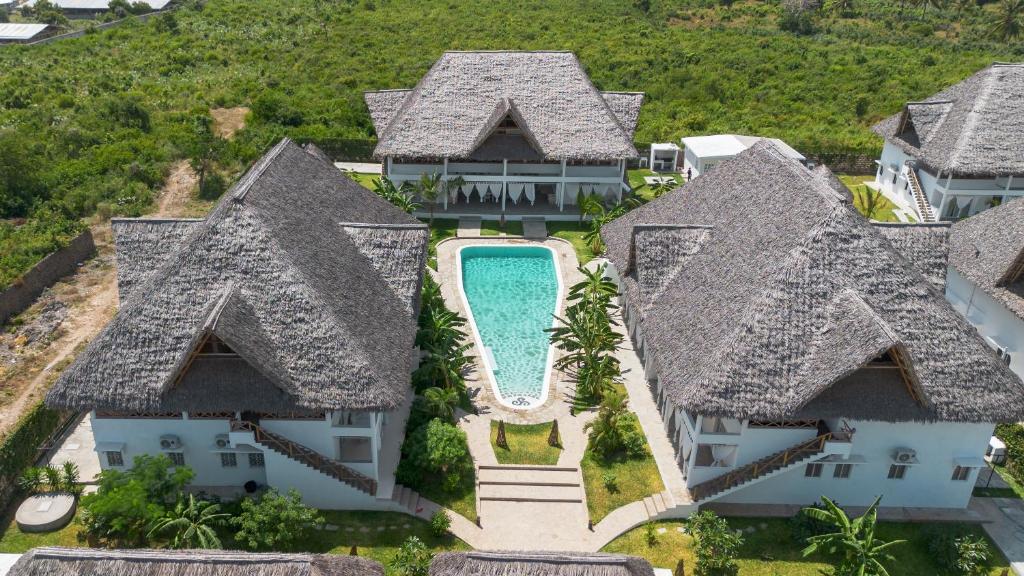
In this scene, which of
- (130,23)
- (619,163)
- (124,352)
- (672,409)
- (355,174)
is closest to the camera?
(124,352)

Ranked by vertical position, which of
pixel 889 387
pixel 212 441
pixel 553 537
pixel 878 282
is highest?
pixel 878 282

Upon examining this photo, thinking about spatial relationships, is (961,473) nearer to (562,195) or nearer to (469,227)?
(562,195)

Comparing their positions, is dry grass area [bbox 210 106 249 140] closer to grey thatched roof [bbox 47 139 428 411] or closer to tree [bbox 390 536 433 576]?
grey thatched roof [bbox 47 139 428 411]

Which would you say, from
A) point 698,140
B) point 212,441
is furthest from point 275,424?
point 698,140

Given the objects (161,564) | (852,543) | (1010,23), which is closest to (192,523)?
(161,564)

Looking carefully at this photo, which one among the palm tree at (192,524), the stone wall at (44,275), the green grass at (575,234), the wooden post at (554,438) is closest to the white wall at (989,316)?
the green grass at (575,234)

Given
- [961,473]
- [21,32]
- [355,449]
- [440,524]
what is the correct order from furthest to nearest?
[21,32], [355,449], [961,473], [440,524]

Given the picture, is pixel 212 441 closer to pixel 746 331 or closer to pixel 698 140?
pixel 746 331
